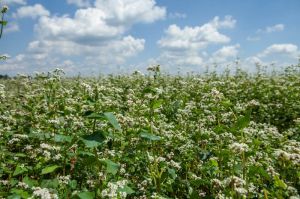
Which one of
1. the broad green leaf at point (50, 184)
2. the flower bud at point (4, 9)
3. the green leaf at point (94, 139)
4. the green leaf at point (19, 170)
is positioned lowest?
the green leaf at point (19, 170)

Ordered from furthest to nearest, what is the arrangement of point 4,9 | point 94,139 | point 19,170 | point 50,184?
point 4,9 → point 19,170 → point 50,184 → point 94,139

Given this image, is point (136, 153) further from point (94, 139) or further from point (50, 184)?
point (94, 139)

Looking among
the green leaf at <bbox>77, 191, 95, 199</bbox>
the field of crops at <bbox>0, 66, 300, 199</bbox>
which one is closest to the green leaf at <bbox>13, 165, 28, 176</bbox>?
the field of crops at <bbox>0, 66, 300, 199</bbox>

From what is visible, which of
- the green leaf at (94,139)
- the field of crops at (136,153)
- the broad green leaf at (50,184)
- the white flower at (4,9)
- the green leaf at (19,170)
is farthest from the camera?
the white flower at (4,9)

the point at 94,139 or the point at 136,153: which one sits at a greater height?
the point at 94,139

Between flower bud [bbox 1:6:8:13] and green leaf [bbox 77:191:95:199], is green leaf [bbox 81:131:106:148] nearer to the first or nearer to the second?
green leaf [bbox 77:191:95:199]

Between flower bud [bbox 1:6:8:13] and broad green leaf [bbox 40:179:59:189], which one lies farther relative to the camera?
flower bud [bbox 1:6:8:13]

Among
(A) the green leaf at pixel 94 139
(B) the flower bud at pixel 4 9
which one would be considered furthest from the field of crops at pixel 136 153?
(B) the flower bud at pixel 4 9

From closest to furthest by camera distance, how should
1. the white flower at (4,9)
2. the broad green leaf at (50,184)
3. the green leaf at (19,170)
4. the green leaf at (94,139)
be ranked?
the green leaf at (94,139) < the broad green leaf at (50,184) < the green leaf at (19,170) < the white flower at (4,9)

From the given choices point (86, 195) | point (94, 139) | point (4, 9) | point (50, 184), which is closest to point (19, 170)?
point (50, 184)

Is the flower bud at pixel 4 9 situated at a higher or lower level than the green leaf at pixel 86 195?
higher

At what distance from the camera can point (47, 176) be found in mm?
5973

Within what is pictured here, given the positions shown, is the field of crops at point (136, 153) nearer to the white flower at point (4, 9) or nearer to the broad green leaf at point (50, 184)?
the broad green leaf at point (50, 184)

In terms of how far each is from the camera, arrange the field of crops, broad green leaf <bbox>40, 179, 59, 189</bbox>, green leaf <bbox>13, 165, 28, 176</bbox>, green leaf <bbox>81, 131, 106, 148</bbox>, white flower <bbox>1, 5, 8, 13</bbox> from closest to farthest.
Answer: green leaf <bbox>81, 131, 106, 148</bbox>, the field of crops, broad green leaf <bbox>40, 179, 59, 189</bbox>, green leaf <bbox>13, 165, 28, 176</bbox>, white flower <bbox>1, 5, 8, 13</bbox>
